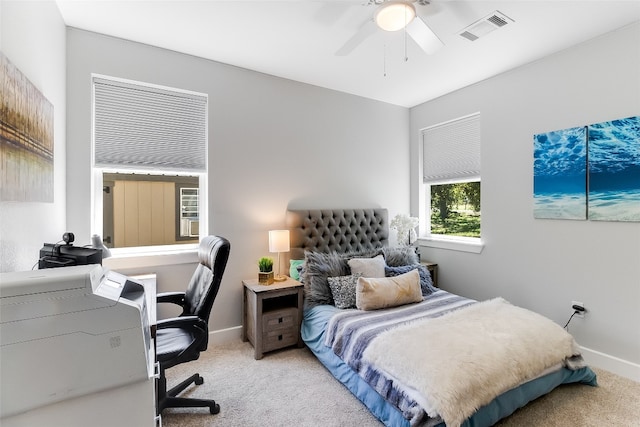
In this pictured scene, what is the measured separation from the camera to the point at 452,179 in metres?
3.69

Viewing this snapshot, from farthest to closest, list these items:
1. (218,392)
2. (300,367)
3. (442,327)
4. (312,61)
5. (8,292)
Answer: (312,61), (300,367), (218,392), (442,327), (8,292)

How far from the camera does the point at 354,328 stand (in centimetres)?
221

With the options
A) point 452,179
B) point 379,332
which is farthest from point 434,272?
point 379,332

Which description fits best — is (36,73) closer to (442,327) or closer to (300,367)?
(300,367)

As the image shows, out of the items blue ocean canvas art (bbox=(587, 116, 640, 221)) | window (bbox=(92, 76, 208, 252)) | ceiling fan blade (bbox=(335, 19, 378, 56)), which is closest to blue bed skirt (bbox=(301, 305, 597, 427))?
blue ocean canvas art (bbox=(587, 116, 640, 221))

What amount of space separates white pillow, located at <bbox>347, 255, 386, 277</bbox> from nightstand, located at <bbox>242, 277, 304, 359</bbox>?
560mm

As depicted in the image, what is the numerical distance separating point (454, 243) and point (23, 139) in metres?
3.94

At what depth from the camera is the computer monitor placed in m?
1.41

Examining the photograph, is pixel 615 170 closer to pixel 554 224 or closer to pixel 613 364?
pixel 554 224

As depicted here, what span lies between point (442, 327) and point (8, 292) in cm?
221

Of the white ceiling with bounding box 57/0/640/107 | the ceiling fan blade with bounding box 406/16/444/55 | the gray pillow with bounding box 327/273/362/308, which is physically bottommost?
the gray pillow with bounding box 327/273/362/308

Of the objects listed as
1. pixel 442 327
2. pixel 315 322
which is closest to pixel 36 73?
pixel 315 322

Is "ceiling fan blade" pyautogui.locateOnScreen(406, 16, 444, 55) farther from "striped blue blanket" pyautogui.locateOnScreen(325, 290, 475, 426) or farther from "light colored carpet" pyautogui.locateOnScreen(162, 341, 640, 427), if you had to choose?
"light colored carpet" pyautogui.locateOnScreen(162, 341, 640, 427)

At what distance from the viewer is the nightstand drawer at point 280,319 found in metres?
2.67
